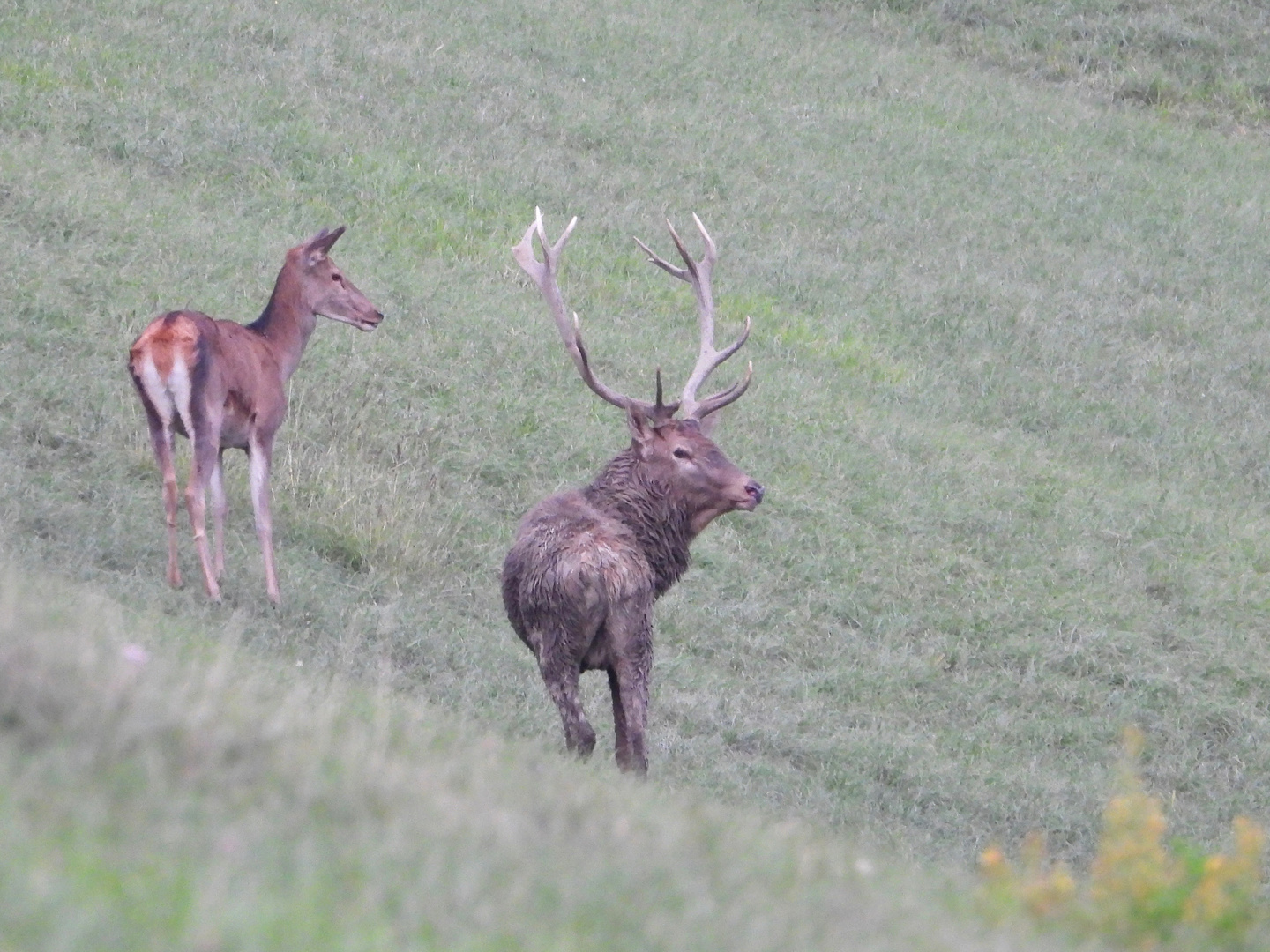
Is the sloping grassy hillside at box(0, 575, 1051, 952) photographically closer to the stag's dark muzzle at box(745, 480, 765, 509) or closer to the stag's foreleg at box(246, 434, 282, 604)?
the stag's dark muzzle at box(745, 480, 765, 509)

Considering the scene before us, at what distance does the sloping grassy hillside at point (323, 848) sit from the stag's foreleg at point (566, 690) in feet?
10.2

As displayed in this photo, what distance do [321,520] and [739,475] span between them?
3428 mm

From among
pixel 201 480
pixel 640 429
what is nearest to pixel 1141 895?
pixel 640 429

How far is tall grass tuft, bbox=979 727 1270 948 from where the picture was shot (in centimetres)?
418

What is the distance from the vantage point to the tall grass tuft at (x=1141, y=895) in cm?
418

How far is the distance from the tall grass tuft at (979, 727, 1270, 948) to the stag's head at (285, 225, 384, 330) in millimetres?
7247

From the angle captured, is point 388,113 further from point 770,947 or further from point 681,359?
point 770,947

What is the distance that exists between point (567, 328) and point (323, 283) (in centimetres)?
206

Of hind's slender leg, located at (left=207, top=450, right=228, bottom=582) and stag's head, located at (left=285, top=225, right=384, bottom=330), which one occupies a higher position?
stag's head, located at (left=285, top=225, right=384, bottom=330)

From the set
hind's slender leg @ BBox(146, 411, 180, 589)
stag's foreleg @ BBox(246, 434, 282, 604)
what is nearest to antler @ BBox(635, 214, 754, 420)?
stag's foreleg @ BBox(246, 434, 282, 604)

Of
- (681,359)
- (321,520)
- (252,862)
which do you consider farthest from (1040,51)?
(252,862)

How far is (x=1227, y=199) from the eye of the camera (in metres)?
23.9

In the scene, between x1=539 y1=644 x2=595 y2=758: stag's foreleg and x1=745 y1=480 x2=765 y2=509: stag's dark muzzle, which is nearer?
x1=539 y1=644 x2=595 y2=758: stag's foreleg

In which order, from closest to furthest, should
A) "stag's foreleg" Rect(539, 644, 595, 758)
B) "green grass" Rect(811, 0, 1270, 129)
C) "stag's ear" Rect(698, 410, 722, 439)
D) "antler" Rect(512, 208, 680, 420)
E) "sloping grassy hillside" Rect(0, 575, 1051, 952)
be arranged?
"sloping grassy hillside" Rect(0, 575, 1051, 952) → "stag's foreleg" Rect(539, 644, 595, 758) → "antler" Rect(512, 208, 680, 420) → "stag's ear" Rect(698, 410, 722, 439) → "green grass" Rect(811, 0, 1270, 129)
